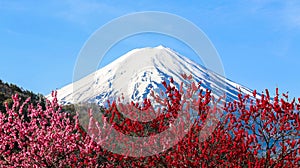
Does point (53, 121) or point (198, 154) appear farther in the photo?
point (53, 121)

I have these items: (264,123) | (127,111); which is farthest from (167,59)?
(264,123)

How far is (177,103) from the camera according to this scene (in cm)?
866

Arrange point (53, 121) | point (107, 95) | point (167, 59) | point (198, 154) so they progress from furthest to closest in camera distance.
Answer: point (167, 59) → point (107, 95) → point (53, 121) → point (198, 154)

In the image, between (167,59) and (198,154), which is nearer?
(198,154)

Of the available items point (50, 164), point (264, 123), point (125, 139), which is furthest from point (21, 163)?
point (264, 123)

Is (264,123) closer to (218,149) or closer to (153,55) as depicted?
(218,149)

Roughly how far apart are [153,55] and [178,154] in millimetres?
5442

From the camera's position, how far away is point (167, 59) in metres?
14.6

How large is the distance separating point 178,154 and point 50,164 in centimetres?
265

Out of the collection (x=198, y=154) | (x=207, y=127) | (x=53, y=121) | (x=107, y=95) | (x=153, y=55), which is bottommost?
(x=198, y=154)

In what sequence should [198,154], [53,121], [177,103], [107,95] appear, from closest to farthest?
[198,154], [177,103], [53,121], [107,95]

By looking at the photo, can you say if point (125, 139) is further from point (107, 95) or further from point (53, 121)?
point (107, 95)

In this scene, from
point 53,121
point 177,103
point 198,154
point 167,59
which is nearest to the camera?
point 198,154

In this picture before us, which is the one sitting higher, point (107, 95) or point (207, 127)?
point (107, 95)
